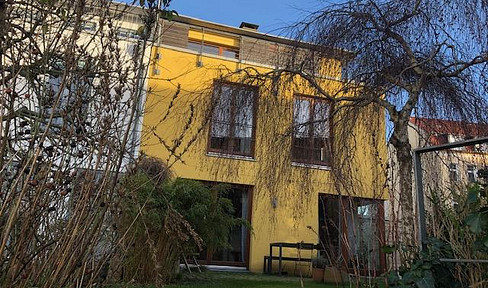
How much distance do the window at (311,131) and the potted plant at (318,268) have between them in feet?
10.5

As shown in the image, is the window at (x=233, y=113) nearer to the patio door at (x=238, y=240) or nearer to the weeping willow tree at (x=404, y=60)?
the weeping willow tree at (x=404, y=60)

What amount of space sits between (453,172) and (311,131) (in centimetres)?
146

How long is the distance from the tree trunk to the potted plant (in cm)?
363

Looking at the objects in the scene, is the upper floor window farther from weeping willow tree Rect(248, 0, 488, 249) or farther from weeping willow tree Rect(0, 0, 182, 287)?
weeping willow tree Rect(0, 0, 182, 287)

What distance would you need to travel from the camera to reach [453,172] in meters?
3.73

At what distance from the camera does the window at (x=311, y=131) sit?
4.56 meters

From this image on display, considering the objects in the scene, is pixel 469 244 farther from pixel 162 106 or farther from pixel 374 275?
pixel 162 106

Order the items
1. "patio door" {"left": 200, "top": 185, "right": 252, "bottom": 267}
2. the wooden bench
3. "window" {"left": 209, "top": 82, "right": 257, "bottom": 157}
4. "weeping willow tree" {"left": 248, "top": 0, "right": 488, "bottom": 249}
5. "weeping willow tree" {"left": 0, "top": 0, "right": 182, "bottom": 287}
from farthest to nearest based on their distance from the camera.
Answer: "patio door" {"left": 200, "top": 185, "right": 252, "bottom": 267} → the wooden bench → "window" {"left": 209, "top": 82, "right": 257, "bottom": 157} → "weeping willow tree" {"left": 248, "top": 0, "right": 488, "bottom": 249} → "weeping willow tree" {"left": 0, "top": 0, "right": 182, "bottom": 287}

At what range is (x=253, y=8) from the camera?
4691mm

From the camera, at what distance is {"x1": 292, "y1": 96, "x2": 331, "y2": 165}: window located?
4.56m

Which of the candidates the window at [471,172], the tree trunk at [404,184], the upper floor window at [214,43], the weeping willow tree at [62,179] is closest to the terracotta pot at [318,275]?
the tree trunk at [404,184]

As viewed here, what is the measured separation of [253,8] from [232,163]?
6.24ft

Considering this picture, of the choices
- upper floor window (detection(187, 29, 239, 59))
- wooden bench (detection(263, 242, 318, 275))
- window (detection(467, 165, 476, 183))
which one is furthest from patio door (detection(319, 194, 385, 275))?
upper floor window (detection(187, 29, 239, 59))

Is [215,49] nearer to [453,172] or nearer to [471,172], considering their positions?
[453,172]
